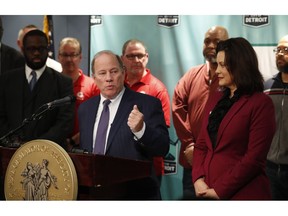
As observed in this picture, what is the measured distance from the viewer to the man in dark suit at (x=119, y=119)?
3879 millimetres

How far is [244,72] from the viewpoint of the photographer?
11.5ft

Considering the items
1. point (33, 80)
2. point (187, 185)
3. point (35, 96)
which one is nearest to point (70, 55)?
point (33, 80)

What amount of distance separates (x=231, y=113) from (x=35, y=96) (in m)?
1.95

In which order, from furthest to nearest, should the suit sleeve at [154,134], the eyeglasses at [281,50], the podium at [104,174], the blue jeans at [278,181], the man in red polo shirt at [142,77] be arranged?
the man in red polo shirt at [142,77] → the eyeglasses at [281,50] → the blue jeans at [278,181] → the suit sleeve at [154,134] → the podium at [104,174]

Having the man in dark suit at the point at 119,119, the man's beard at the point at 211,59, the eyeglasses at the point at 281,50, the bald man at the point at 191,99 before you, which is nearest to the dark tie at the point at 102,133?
the man in dark suit at the point at 119,119

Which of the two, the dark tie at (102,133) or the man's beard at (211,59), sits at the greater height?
the man's beard at (211,59)

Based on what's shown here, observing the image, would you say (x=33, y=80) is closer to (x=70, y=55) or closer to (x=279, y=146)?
(x=70, y=55)

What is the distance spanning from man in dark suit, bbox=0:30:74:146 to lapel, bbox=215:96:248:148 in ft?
5.06

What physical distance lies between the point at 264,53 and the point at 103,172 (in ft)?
6.70

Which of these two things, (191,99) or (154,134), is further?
(191,99)

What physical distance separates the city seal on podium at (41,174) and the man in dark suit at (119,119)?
2.13 ft

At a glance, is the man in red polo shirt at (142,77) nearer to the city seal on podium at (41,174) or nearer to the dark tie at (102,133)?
the dark tie at (102,133)

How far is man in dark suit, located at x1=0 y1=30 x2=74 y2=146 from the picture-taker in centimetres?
442

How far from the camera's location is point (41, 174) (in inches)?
130
